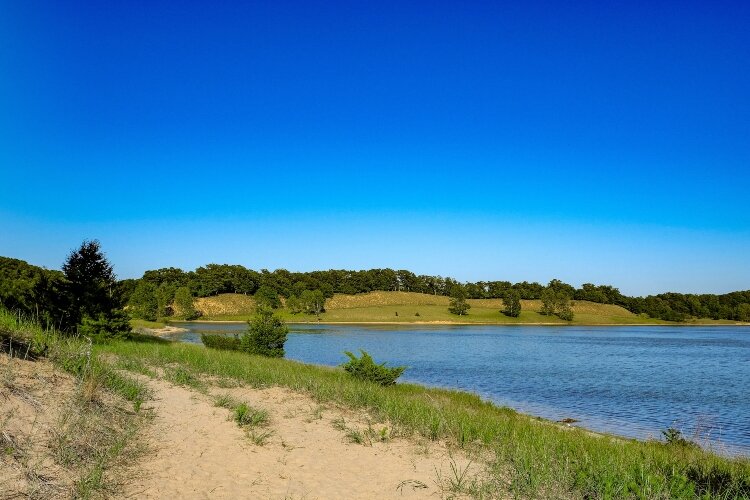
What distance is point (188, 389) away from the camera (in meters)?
15.2

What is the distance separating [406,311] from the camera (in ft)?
529

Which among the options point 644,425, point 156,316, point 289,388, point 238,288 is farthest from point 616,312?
point 289,388

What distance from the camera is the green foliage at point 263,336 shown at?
3506 cm

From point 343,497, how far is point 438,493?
57.3 inches

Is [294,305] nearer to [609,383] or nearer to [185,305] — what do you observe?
[185,305]

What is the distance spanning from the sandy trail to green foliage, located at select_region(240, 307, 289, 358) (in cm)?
2240

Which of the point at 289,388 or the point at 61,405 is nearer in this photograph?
the point at 61,405

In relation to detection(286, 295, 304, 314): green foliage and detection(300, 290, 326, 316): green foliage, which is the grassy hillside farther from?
detection(300, 290, 326, 316): green foliage

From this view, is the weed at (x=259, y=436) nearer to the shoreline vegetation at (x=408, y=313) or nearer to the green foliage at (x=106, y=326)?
the green foliage at (x=106, y=326)

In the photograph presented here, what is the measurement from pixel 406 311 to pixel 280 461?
154 meters

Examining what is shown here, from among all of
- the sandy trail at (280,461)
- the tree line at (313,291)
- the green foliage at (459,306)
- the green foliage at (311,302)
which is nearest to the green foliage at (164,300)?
the tree line at (313,291)

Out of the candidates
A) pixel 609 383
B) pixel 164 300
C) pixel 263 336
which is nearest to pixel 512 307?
pixel 164 300

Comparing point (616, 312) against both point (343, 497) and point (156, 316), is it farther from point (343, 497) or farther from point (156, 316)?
point (343, 497)

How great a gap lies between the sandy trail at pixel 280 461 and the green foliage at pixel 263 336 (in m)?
22.4
